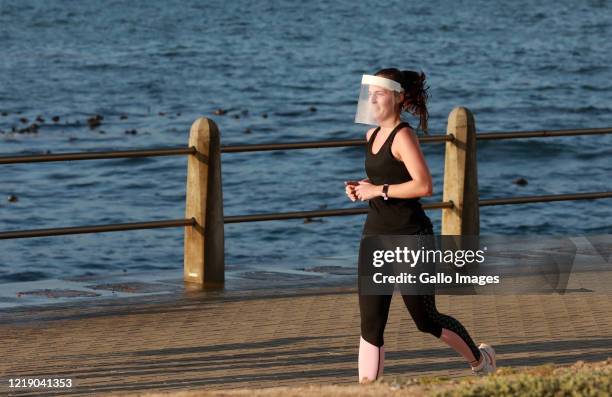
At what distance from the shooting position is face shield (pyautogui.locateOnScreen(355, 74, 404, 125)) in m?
7.21

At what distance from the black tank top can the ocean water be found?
5.33 meters

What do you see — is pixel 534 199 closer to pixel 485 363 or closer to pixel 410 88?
pixel 485 363

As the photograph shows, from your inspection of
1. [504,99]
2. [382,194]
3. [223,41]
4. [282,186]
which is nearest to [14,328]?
[382,194]

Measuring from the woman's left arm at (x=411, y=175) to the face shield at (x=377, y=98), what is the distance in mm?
147

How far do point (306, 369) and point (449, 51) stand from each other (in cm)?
6122

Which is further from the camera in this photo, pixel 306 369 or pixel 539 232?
pixel 539 232

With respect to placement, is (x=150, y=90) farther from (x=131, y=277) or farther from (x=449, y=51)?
(x=131, y=277)

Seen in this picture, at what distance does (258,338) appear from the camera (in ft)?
30.9

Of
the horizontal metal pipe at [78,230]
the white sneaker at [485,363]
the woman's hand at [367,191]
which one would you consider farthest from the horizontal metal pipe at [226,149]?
the woman's hand at [367,191]

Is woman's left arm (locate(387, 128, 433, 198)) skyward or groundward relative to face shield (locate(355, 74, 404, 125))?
groundward

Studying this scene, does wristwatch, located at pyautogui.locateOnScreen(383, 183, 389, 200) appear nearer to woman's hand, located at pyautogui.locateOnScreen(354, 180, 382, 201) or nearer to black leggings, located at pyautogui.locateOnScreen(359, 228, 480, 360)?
woman's hand, located at pyautogui.locateOnScreen(354, 180, 382, 201)

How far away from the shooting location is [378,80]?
23.6 ft

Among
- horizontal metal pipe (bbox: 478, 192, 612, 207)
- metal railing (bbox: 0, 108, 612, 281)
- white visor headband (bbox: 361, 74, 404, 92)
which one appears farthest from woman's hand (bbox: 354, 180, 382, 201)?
horizontal metal pipe (bbox: 478, 192, 612, 207)

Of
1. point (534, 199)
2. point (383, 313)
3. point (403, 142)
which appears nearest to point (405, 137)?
point (403, 142)
